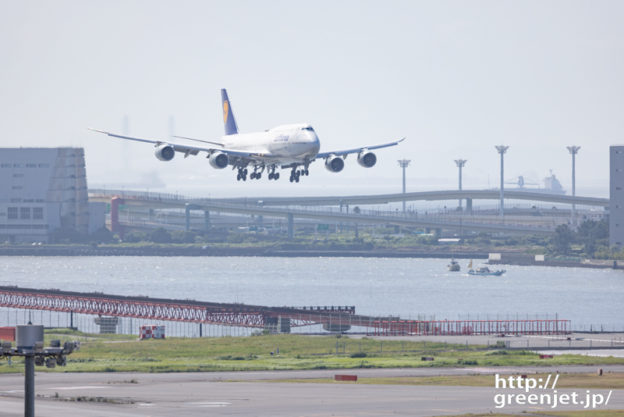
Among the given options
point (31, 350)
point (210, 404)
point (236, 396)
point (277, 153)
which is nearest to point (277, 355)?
point (277, 153)

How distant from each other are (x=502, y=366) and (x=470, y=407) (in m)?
28.6

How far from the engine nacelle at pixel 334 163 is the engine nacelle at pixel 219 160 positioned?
27.8 feet

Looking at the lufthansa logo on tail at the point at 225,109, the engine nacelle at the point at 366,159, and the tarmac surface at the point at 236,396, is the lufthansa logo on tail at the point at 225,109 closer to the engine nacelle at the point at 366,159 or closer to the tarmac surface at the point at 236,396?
the engine nacelle at the point at 366,159

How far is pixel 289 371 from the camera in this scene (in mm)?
Result: 100250

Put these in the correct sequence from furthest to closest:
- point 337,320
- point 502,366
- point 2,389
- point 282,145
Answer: point 337,320 → point 282,145 → point 502,366 → point 2,389

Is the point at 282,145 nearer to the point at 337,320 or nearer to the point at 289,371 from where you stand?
the point at 289,371

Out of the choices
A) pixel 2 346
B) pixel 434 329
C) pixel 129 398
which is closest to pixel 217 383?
pixel 129 398

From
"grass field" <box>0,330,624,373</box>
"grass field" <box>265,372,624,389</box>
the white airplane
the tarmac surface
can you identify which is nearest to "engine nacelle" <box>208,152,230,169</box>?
the white airplane

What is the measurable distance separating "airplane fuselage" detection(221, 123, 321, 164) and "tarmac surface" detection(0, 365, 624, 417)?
21159 mm

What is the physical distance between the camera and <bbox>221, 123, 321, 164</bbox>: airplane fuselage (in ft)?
361

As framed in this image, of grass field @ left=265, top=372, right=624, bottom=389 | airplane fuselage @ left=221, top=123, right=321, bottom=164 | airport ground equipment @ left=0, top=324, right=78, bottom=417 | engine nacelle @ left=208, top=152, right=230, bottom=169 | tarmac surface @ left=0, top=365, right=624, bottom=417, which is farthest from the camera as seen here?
engine nacelle @ left=208, top=152, right=230, bottom=169

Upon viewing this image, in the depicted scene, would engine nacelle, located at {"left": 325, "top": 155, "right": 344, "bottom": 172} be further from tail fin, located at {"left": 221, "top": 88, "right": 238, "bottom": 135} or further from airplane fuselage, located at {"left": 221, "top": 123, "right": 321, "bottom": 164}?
tail fin, located at {"left": 221, "top": 88, "right": 238, "bottom": 135}

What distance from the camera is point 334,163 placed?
112m

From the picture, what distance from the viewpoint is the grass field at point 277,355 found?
104m
